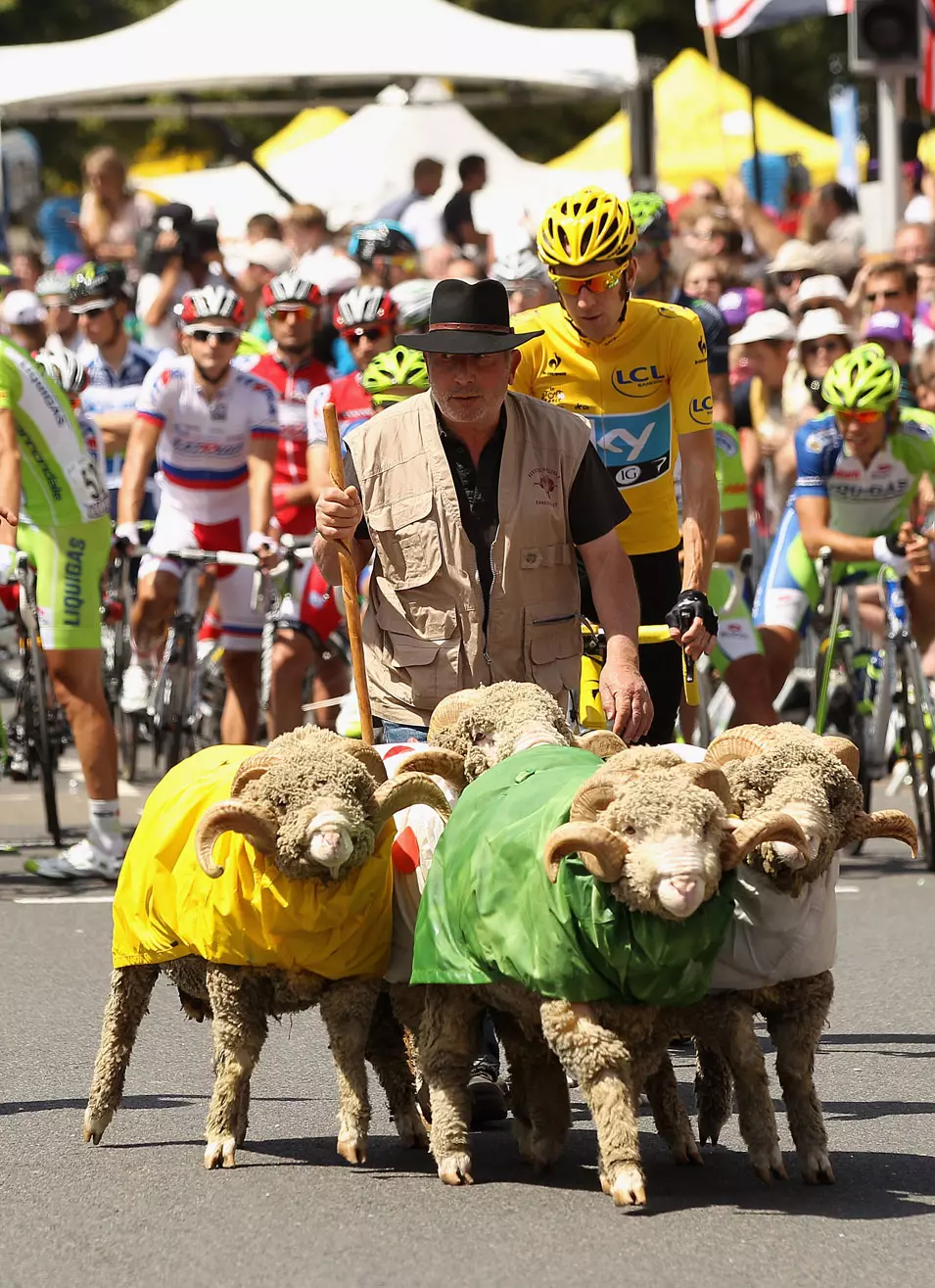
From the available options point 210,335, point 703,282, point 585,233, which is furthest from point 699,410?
point 703,282

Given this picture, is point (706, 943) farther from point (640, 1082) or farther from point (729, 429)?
point (729, 429)

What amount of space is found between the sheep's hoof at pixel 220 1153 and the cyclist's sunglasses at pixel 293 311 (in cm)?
832

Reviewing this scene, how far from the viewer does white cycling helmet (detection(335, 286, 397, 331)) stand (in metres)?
12.2

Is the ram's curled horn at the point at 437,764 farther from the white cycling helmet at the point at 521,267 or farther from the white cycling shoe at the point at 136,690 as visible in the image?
the white cycling shoe at the point at 136,690

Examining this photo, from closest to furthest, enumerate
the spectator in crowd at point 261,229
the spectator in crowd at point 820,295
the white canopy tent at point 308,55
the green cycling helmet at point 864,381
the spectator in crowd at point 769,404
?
the green cycling helmet at point 864,381
the spectator in crowd at point 769,404
the spectator in crowd at point 820,295
the spectator in crowd at point 261,229
the white canopy tent at point 308,55

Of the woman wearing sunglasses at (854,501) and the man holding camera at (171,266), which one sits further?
the man holding camera at (171,266)

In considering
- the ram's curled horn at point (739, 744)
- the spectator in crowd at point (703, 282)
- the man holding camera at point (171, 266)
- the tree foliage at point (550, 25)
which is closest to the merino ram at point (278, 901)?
the ram's curled horn at point (739, 744)

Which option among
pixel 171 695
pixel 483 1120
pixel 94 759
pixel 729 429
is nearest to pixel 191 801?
pixel 483 1120

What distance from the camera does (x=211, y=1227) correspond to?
5.80m

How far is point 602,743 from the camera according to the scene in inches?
255

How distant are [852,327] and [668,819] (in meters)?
12.3

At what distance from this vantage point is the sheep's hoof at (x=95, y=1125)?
6664 millimetres

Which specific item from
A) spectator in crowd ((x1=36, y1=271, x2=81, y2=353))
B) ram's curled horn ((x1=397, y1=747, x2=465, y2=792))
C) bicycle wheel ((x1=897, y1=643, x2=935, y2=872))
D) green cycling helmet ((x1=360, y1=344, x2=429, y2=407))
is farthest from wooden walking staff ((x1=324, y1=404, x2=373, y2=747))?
spectator in crowd ((x1=36, y1=271, x2=81, y2=353))

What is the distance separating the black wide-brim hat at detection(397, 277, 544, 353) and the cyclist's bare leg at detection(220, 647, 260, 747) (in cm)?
626
